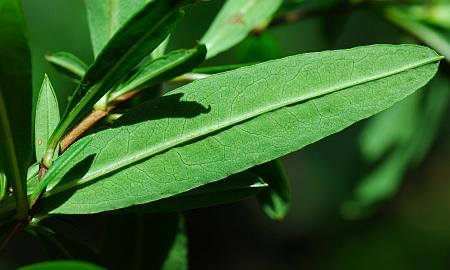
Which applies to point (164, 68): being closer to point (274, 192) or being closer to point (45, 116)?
point (45, 116)

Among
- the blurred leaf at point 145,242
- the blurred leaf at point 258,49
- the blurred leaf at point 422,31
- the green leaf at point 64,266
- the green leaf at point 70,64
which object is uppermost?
the blurred leaf at point 422,31

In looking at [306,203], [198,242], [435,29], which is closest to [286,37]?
[306,203]

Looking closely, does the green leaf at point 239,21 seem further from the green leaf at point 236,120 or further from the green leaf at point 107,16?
the green leaf at point 236,120

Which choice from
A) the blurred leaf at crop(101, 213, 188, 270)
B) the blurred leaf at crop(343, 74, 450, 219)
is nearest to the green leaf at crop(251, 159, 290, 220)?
the blurred leaf at crop(101, 213, 188, 270)

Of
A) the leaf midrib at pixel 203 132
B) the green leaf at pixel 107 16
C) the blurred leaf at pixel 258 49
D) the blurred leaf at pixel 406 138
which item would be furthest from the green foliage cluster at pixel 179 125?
the blurred leaf at pixel 406 138

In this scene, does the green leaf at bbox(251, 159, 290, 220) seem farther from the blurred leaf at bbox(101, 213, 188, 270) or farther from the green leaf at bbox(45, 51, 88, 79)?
the green leaf at bbox(45, 51, 88, 79)
